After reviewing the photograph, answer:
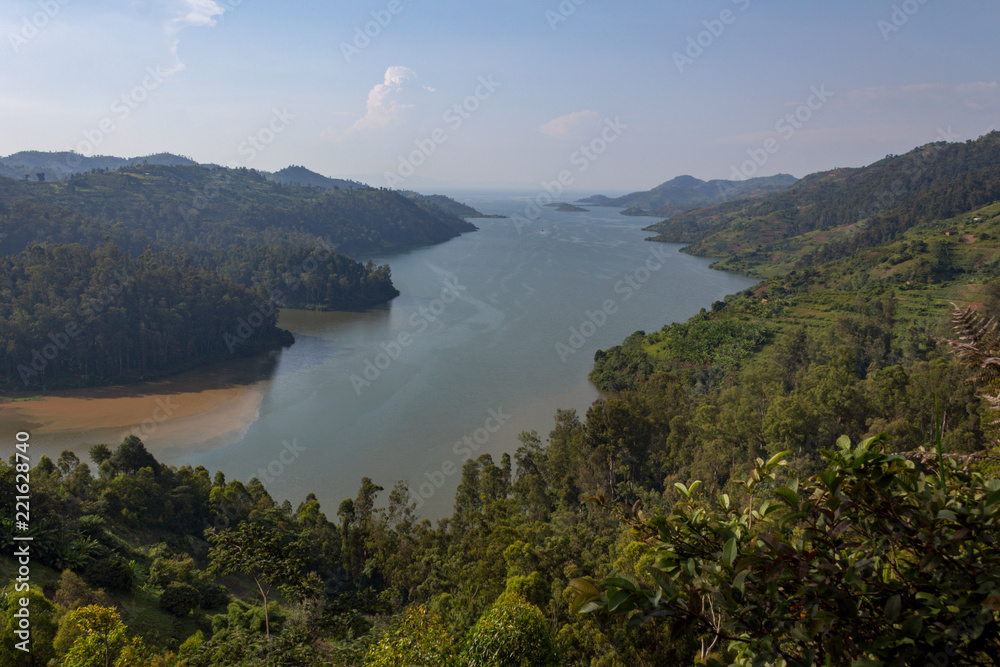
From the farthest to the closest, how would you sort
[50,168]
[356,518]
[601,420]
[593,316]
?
1. [50,168]
2. [593,316]
3. [601,420]
4. [356,518]

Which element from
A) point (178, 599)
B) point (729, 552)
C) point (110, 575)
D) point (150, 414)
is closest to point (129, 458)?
point (110, 575)

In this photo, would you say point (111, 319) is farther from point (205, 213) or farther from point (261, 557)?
point (205, 213)

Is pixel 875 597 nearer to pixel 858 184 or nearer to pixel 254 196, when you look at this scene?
pixel 254 196

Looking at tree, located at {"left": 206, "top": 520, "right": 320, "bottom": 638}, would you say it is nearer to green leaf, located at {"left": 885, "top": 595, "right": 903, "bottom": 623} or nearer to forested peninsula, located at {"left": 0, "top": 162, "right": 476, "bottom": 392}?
green leaf, located at {"left": 885, "top": 595, "right": 903, "bottom": 623}

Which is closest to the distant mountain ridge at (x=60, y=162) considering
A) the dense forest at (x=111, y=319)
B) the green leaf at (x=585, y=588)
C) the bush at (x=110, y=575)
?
the dense forest at (x=111, y=319)

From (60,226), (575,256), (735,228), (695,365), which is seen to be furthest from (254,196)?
(695,365)

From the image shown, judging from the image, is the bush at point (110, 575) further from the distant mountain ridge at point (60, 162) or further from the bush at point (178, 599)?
the distant mountain ridge at point (60, 162)
